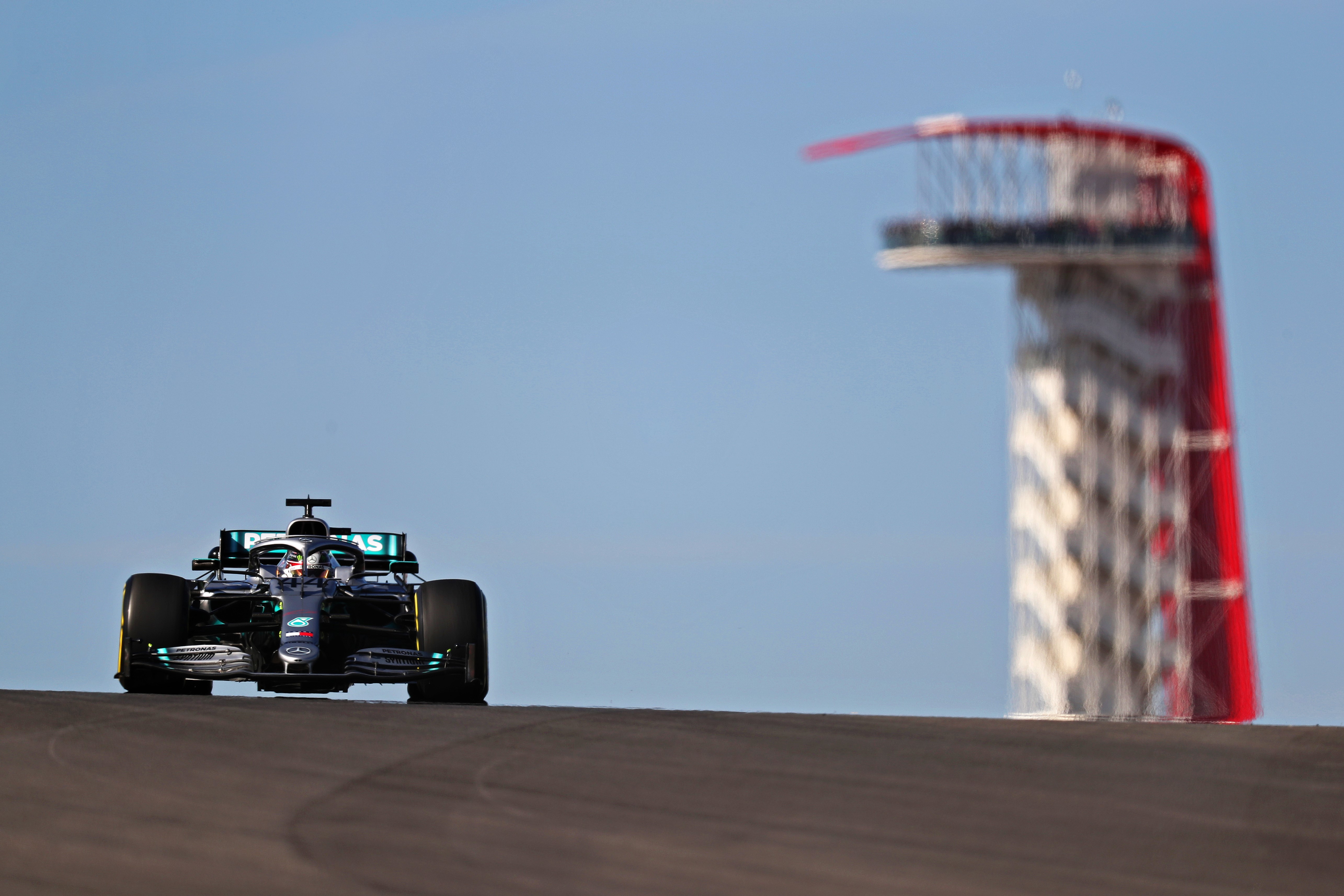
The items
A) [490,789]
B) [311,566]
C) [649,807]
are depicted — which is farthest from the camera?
[311,566]

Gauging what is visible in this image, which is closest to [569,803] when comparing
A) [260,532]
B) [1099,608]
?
[260,532]

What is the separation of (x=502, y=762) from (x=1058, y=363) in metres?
51.2

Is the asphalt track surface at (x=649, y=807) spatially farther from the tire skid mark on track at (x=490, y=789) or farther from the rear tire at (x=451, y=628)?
the rear tire at (x=451, y=628)

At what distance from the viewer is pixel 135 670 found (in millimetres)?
16578

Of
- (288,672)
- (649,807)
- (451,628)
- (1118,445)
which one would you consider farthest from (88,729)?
(1118,445)

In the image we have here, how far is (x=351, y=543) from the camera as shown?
1808cm

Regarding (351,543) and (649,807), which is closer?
(649,807)

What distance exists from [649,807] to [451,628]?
322 inches

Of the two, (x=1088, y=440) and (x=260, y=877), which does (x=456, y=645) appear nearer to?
(x=260, y=877)

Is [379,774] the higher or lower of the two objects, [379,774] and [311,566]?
the lower

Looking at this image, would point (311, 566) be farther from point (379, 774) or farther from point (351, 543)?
point (379, 774)

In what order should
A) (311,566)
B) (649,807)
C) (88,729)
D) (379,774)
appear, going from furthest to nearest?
(311,566), (88,729), (379,774), (649,807)

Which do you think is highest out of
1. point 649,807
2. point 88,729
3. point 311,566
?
point 311,566

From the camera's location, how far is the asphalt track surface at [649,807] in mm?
7605
